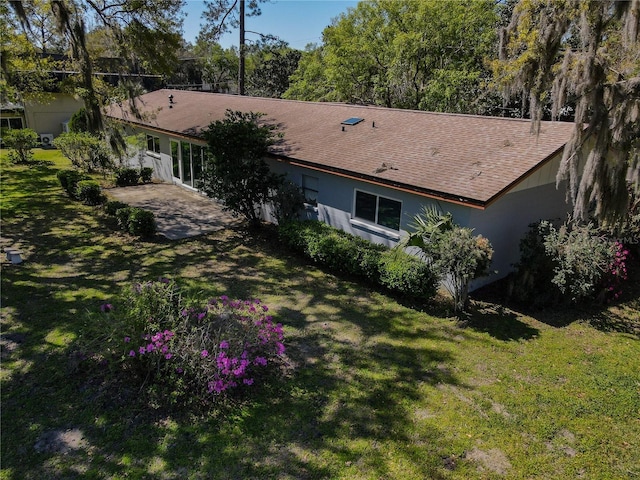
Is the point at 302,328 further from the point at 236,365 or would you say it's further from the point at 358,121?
the point at 358,121

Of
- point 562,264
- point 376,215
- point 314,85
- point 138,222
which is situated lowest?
point 138,222

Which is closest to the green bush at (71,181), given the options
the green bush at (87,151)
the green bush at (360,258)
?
the green bush at (87,151)

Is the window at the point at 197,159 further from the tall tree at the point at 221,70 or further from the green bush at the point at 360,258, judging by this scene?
the tall tree at the point at 221,70

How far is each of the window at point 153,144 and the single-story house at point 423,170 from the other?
289 inches

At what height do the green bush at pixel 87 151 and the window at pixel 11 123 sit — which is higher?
the window at pixel 11 123

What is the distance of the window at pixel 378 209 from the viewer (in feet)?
33.2

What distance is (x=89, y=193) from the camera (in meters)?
14.8

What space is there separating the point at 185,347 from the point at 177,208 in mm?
10436

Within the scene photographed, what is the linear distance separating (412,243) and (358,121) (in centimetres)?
665

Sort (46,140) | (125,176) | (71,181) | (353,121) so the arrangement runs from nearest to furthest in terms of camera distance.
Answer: (353,121) < (71,181) < (125,176) < (46,140)

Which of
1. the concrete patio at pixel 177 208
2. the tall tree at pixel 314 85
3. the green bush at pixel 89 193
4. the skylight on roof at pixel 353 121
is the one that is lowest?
the concrete patio at pixel 177 208

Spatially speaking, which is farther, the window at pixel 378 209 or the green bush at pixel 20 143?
the green bush at pixel 20 143

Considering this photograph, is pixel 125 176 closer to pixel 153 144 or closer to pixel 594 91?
pixel 153 144

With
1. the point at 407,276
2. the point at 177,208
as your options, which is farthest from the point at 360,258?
the point at 177,208
